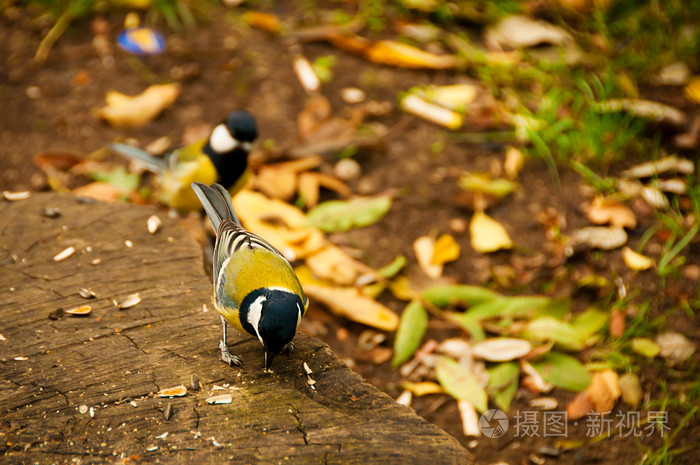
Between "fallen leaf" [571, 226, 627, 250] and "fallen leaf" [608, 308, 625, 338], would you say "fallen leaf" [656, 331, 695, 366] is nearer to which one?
"fallen leaf" [608, 308, 625, 338]

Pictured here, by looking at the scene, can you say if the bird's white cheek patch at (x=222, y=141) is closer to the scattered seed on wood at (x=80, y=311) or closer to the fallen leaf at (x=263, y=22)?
the scattered seed on wood at (x=80, y=311)

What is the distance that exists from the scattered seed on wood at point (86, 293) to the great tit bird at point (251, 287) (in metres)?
0.53

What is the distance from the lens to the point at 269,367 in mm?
2303

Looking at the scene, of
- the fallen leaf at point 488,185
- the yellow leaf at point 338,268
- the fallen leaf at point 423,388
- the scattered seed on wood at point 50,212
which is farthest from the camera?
the fallen leaf at point 488,185

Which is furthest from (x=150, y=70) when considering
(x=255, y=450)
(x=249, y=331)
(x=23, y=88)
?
(x=255, y=450)

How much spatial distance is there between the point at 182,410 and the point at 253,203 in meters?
2.27

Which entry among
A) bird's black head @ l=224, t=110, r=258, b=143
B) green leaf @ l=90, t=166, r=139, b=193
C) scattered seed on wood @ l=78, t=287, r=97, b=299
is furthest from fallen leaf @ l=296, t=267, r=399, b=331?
green leaf @ l=90, t=166, r=139, b=193

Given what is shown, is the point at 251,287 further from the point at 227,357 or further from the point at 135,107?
the point at 135,107

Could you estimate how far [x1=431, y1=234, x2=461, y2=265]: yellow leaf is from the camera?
3.93 meters

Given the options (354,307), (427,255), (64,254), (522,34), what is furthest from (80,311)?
(522,34)

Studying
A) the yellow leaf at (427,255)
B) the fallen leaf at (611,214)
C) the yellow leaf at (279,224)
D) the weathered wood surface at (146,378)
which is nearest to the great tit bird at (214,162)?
the yellow leaf at (279,224)

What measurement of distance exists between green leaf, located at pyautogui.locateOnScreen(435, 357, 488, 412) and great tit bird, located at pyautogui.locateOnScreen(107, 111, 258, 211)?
1.86 metres

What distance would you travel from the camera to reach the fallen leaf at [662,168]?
4168mm

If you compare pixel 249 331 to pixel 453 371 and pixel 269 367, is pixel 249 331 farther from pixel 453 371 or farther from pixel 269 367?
pixel 453 371
